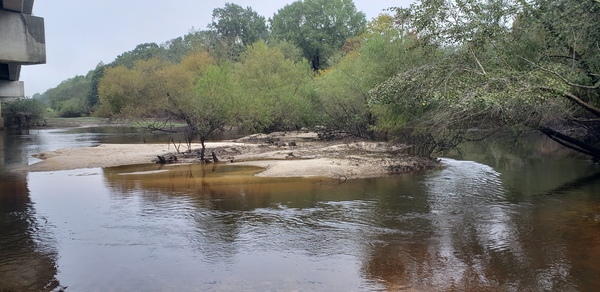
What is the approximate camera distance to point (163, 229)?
594 inches

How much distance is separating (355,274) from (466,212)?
723 centimetres

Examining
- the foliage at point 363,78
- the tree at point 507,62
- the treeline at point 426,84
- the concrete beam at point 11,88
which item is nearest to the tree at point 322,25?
the treeline at point 426,84

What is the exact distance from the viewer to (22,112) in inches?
2849

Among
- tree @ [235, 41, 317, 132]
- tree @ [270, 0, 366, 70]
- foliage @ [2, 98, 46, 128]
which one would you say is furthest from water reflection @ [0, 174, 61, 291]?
tree @ [270, 0, 366, 70]

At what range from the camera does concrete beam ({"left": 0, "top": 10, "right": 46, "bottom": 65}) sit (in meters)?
27.3

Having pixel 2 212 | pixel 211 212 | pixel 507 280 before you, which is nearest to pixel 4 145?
pixel 2 212

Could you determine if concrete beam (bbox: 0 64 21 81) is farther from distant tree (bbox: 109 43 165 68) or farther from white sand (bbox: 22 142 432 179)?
distant tree (bbox: 109 43 165 68)

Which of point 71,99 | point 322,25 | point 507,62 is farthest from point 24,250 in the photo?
point 71,99

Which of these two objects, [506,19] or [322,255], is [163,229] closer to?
[322,255]

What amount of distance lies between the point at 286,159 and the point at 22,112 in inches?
2304

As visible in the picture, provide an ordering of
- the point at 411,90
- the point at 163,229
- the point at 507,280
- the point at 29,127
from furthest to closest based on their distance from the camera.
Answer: the point at 29,127
the point at 411,90
the point at 163,229
the point at 507,280

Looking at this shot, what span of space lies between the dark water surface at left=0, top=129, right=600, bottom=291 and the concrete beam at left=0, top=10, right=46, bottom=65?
8.19m

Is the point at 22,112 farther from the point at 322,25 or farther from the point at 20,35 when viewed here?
the point at 20,35

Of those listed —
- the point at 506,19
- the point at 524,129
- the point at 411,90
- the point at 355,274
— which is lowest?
the point at 355,274
